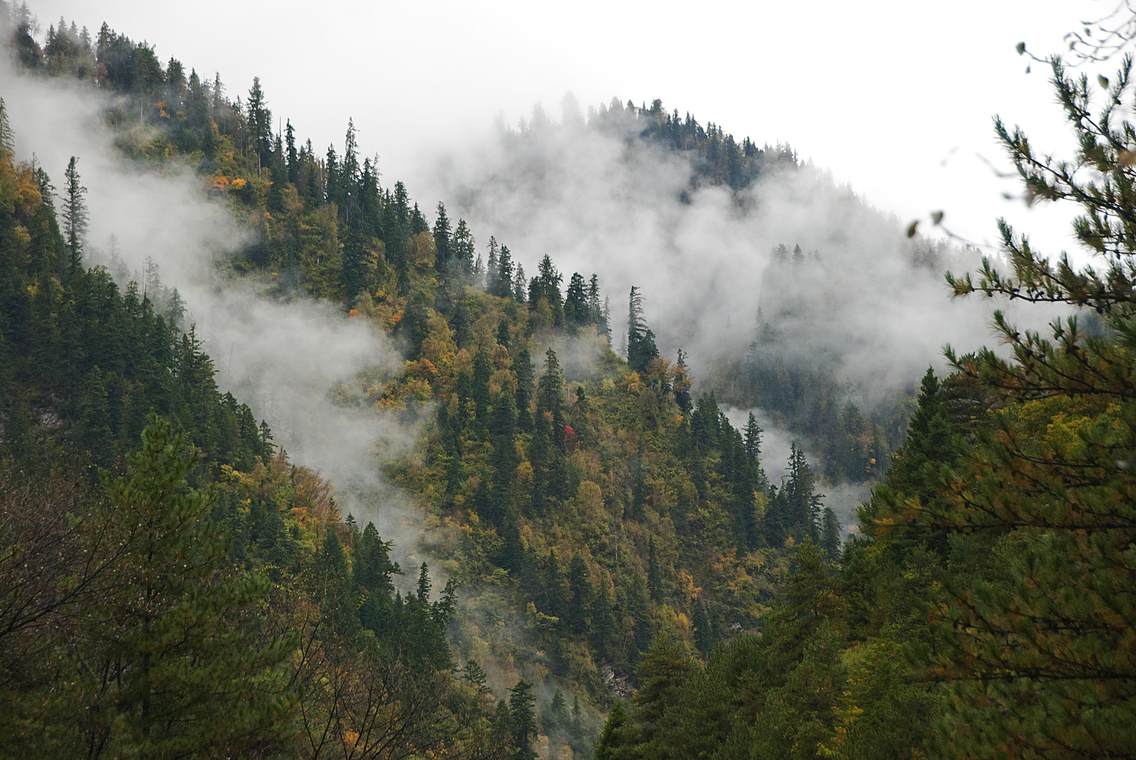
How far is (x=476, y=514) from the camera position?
3821 inches

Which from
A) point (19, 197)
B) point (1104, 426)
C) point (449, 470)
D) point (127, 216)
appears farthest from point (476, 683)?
point (127, 216)

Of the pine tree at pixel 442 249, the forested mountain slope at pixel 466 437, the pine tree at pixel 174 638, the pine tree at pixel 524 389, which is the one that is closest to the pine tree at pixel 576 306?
the forested mountain slope at pixel 466 437

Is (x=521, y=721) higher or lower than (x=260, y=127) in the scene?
lower

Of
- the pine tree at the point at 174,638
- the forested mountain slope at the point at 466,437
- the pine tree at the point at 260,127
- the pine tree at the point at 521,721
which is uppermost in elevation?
the pine tree at the point at 260,127

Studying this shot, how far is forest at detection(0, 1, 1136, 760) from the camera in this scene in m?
6.94

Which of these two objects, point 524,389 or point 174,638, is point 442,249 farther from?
point 174,638

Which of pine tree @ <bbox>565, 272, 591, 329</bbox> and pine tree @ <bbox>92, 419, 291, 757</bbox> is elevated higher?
pine tree @ <bbox>565, 272, 591, 329</bbox>

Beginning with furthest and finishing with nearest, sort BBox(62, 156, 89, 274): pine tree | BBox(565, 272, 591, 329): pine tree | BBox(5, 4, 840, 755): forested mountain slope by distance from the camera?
BBox(565, 272, 591, 329): pine tree < BBox(62, 156, 89, 274): pine tree < BBox(5, 4, 840, 755): forested mountain slope

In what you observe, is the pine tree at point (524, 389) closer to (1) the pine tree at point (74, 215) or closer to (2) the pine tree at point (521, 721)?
(2) the pine tree at point (521, 721)

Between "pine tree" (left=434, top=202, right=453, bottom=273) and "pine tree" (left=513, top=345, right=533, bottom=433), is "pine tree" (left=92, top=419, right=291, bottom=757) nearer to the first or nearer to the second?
"pine tree" (left=513, top=345, right=533, bottom=433)

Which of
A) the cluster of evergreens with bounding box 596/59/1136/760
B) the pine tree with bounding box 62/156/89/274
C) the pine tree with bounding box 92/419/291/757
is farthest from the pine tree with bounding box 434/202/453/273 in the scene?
the cluster of evergreens with bounding box 596/59/1136/760

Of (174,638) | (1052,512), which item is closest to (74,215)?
(174,638)

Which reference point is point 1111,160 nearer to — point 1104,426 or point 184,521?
point 1104,426

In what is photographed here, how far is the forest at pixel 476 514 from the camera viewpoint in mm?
6941
